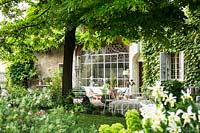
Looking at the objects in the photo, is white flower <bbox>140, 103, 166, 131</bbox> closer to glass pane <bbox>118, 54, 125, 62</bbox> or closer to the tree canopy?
the tree canopy

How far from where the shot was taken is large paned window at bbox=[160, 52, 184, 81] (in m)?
23.3

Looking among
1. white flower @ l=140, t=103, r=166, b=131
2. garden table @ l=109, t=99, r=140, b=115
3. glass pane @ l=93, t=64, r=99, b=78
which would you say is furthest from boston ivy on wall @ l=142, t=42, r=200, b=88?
white flower @ l=140, t=103, r=166, b=131

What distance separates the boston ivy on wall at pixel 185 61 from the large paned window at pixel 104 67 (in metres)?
2.93

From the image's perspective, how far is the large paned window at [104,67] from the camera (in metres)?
28.2

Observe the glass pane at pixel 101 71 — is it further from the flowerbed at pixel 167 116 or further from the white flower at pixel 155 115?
the white flower at pixel 155 115

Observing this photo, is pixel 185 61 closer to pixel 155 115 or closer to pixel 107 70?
pixel 107 70

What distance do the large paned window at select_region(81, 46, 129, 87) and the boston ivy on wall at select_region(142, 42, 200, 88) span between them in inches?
115

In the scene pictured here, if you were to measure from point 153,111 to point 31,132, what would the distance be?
2.16 m

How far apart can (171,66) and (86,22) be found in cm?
1256

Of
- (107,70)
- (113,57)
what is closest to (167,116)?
(113,57)

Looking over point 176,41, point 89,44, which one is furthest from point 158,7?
point 176,41

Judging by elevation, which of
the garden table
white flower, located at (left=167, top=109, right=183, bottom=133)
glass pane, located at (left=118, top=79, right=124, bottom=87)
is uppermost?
glass pane, located at (left=118, top=79, right=124, bottom=87)

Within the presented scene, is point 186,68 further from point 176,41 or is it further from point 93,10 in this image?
point 93,10

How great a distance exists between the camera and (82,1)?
32.8 ft
